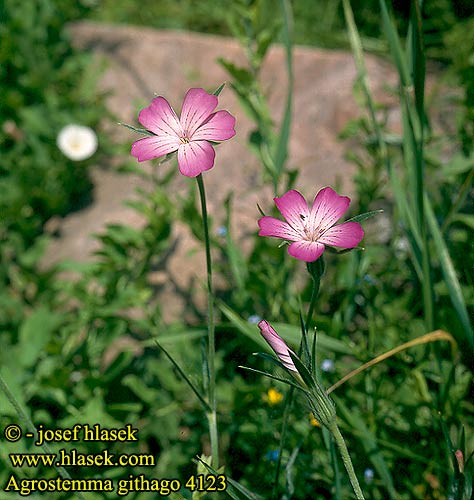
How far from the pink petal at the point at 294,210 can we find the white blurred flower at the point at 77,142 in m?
1.50

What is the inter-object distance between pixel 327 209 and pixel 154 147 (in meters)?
0.24

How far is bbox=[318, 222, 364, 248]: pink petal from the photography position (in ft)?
2.62

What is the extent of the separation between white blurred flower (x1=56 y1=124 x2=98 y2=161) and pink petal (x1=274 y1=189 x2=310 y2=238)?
58.9 inches

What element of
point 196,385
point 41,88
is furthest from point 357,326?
point 41,88

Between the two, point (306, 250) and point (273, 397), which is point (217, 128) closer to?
point (306, 250)

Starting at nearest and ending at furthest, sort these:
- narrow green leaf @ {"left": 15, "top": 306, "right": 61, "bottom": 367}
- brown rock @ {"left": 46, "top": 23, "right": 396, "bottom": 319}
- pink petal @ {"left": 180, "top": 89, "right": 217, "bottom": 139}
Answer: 1. pink petal @ {"left": 180, "top": 89, "right": 217, "bottom": 139}
2. narrow green leaf @ {"left": 15, "top": 306, "right": 61, "bottom": 367}
3. brown rock @ {"left": 46, "top": 23, "right": 396, "bottom": 319}

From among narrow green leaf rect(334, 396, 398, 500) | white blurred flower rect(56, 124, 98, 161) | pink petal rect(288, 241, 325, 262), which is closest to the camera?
pink petal rect(288, 241, 325, 262)

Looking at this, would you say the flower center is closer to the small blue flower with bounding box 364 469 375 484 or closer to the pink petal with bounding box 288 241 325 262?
the pink petal with bounding box 288 241 325 262

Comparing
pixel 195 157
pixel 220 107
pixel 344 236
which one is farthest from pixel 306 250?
pixel 220 107

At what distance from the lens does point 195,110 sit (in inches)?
35.6

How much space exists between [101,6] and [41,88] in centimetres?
117

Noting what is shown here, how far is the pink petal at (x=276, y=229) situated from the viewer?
2.70 feet

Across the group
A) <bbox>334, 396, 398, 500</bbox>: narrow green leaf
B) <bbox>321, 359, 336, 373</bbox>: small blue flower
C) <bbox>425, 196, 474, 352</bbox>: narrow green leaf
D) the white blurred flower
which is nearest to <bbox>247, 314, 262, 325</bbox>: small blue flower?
<bbox>321, 359, 336, 373</bbox>: small blue flower

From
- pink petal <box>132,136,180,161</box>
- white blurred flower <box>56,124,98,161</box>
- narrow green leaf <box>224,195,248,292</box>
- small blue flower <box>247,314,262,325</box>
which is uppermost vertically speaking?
white blurred flower <box>56,124,98,161</box>
